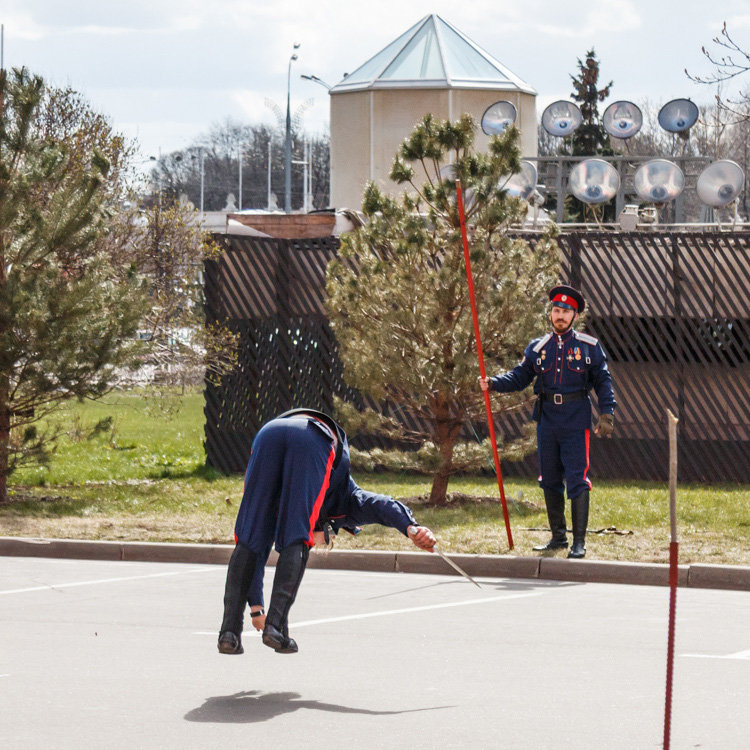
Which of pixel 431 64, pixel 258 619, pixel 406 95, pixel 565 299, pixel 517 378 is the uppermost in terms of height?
pixel 431 64

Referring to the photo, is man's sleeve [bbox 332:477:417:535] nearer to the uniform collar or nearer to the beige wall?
the uniform collar

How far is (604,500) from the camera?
1383 centimetres

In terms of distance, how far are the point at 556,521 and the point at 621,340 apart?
536 centimetres

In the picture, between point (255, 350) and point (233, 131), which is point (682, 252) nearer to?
point (255, 350)

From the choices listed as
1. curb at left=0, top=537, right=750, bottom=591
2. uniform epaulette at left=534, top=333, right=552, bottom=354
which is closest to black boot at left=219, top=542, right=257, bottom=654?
curb at left=0, top=537, right=750, bottom=591

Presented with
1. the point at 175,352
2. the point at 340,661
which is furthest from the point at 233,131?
the point at 340,661

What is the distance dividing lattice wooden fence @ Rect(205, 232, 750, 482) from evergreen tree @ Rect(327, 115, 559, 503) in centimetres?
266

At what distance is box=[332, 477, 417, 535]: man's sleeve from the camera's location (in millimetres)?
6266

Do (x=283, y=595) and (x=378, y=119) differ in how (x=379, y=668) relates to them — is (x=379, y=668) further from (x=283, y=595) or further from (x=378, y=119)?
(x=378, y=119)

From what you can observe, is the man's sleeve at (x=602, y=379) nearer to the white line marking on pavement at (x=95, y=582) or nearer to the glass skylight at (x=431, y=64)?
the white line marking on pavement at (x=95, y=582)

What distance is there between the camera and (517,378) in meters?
11.1

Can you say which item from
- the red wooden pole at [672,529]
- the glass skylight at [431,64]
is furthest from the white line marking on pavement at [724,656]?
the glass skylight at [431,64]

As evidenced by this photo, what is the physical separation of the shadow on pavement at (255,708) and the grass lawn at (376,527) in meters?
4.91

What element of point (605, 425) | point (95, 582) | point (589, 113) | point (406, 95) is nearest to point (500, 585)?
point (605, 425)
